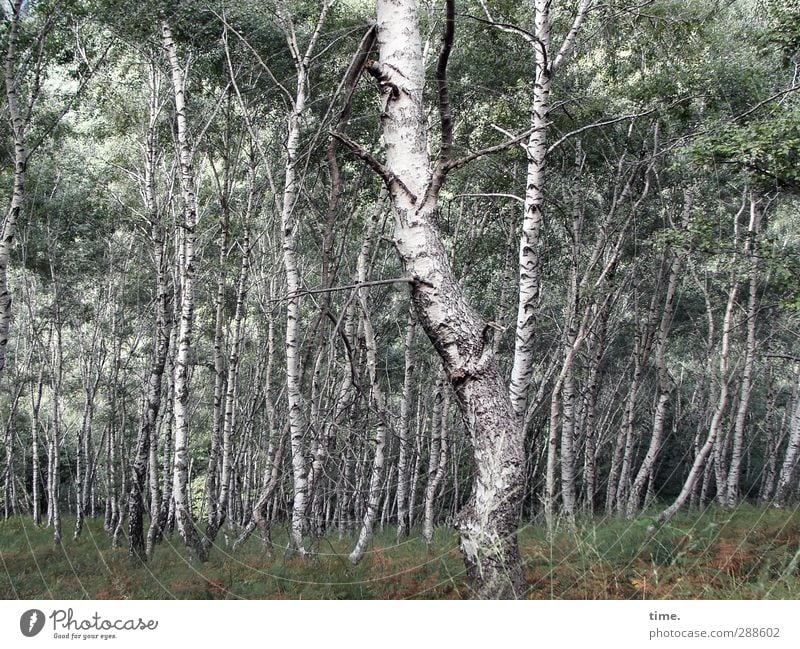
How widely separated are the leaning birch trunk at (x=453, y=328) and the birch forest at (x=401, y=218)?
10 millimetres

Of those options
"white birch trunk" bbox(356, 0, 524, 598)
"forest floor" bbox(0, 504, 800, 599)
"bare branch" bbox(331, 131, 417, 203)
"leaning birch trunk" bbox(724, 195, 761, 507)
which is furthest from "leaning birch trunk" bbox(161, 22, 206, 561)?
"leaning birch trunk" bbox(724, 195, 761, 507)

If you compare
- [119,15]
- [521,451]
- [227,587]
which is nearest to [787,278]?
[521,451]

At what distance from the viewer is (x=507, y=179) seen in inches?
380

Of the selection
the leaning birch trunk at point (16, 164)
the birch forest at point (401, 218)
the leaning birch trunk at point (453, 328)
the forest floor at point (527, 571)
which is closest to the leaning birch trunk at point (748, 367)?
the birch forest at point (401, 218)

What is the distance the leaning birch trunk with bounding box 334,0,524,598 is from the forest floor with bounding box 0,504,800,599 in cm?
59

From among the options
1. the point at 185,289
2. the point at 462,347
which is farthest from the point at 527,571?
the point at 185,289

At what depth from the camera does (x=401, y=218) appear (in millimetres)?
2471

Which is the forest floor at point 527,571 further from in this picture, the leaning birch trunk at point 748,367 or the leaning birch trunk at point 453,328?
the leaning birch trunk at point 748,367

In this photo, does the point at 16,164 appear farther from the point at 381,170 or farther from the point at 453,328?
the point at 453,328

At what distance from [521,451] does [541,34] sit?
4.48 m

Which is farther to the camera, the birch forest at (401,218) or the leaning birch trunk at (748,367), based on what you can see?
the leaning birch trunk at (748,367)

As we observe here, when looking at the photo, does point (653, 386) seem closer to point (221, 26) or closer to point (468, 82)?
point (468, 82)

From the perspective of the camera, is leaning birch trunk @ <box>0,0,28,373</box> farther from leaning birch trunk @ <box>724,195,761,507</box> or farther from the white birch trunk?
leaning birch trunk @ <box>724,195,761,507</box>

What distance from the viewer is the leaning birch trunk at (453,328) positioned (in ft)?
7.68
